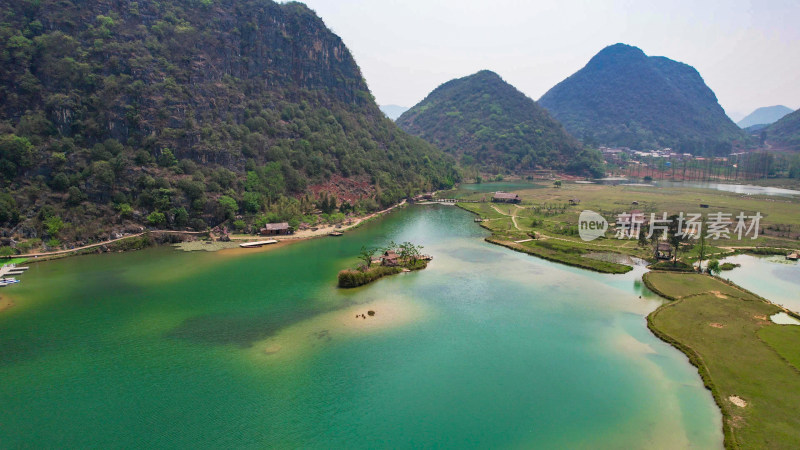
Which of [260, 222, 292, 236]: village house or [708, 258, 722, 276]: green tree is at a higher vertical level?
[260, 222, 292, 236]: village house

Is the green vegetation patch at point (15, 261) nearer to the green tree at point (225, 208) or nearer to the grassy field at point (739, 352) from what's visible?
the green tree at point (225, 208)

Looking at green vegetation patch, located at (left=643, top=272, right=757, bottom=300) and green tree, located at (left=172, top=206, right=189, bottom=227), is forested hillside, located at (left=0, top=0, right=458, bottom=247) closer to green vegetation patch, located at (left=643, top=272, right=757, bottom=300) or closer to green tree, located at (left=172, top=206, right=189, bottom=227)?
green tree, located at (left=172, top=206, right=189, bottom=227)

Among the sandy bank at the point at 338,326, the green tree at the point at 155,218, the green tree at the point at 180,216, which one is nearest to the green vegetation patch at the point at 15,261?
the green tree at the point at 155,218

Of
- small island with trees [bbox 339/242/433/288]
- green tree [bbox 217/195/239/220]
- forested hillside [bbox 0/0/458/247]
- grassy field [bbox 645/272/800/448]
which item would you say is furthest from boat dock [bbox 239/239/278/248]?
grassy field [bbox 645/272/800/448]

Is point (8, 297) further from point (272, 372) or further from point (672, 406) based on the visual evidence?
point (672, 406)

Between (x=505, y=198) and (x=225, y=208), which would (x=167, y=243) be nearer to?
(x=225, y=208)

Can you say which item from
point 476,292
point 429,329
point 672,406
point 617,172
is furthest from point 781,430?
point 617,172
